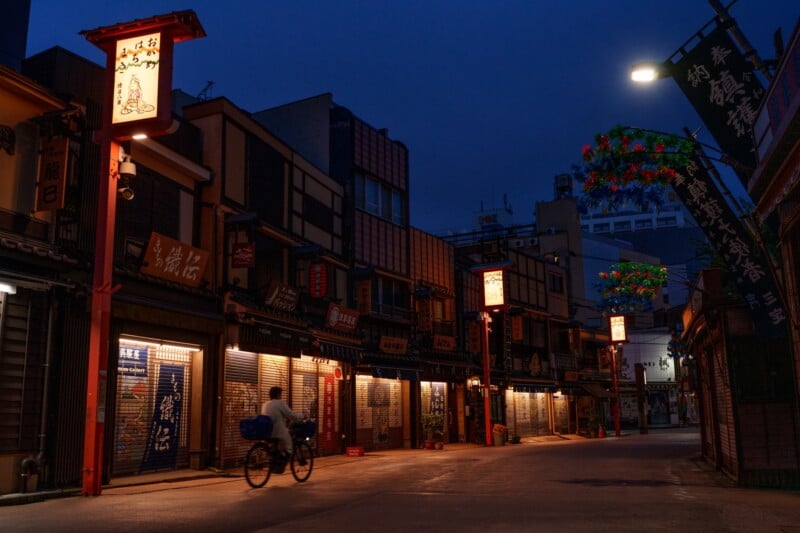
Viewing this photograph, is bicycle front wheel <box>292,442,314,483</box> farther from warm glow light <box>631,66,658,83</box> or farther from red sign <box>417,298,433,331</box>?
red sign <box>417,298,433,331</box>

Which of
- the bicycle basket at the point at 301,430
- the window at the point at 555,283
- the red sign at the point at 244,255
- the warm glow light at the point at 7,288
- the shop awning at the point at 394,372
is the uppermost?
the window at the point at 555,283

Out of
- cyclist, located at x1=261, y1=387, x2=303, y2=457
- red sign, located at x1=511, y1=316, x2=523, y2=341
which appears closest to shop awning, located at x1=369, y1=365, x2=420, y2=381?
red sign, located at x1=511, y1=316, x2=523, y2=341

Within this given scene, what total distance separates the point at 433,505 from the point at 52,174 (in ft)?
31.2

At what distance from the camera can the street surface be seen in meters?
9.19

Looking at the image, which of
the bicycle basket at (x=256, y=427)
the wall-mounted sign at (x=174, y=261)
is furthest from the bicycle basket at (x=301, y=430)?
the wall-mounted sign at (x=174, y=261)

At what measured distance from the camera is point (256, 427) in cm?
1383

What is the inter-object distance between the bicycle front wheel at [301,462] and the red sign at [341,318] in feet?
35.0

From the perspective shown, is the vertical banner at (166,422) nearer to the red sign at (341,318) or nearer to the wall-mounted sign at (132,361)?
the wall-mounted sign at (132,361)

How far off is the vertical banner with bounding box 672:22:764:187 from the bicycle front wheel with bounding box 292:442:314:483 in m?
9.65

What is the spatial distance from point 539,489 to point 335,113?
67.2 feet

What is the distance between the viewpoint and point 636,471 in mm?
17953

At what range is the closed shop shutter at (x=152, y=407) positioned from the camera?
16562 millimetres

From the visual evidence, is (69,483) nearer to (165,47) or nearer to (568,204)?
(165,47)

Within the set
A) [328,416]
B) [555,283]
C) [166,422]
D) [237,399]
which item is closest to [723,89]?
[166,422]
